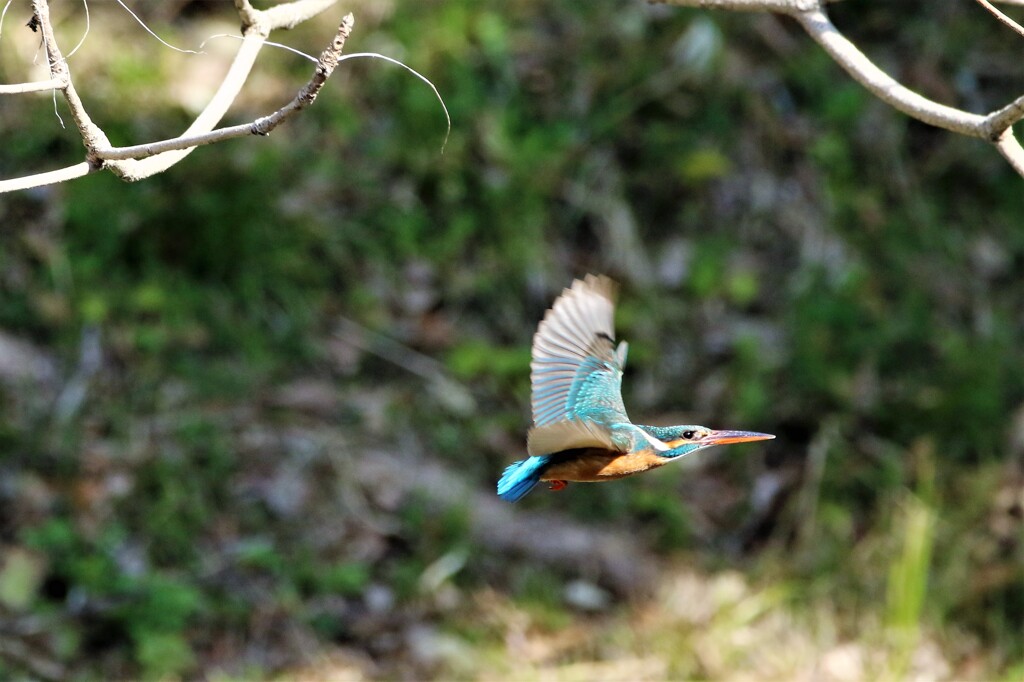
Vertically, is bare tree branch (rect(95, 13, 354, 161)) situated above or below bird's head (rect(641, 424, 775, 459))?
above

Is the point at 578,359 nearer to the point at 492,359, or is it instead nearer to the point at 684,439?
the point at 684,439

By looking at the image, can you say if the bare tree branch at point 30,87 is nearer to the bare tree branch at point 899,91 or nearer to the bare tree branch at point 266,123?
the bare tree branch at point 266,123

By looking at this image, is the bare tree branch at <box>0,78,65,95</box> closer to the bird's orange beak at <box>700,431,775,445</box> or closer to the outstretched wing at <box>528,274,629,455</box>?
the outstretched wing at <box>528,274,629,455</box>

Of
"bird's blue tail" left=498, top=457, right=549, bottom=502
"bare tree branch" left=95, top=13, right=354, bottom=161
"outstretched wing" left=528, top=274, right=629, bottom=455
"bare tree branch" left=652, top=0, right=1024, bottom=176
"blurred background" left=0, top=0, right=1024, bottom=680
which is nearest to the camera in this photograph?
"bare tree branch" left=95, top=13, right=354, bottom=161

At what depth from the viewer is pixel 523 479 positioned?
1848 millimetres

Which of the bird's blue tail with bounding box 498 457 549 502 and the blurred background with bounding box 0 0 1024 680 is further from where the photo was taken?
the blurred background with bounding box 0 0 1024 680

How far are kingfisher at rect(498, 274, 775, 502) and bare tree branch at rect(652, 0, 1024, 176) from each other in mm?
477

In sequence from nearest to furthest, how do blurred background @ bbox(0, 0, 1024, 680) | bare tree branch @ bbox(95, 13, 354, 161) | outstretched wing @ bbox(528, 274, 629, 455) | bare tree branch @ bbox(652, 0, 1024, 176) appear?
bare tree branch @ bbox(95, 13, 354, 161)
bare tree branch @ bbox(652, 0, 1024, 176)
outstretched wing @ bbox(528, 274, 629, 455)
blurred background @ bbox(0, 0, 1024, 680)

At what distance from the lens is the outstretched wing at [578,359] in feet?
6.71

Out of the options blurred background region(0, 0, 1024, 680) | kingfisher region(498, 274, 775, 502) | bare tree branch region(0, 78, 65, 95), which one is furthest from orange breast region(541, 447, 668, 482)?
blurred background region(0, 0, 1024, 680)

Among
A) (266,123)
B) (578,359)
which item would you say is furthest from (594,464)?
(266,123)

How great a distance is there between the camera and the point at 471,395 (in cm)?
482

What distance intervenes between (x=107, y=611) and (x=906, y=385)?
2.97 meters

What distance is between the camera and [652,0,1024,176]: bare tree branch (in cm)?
171
